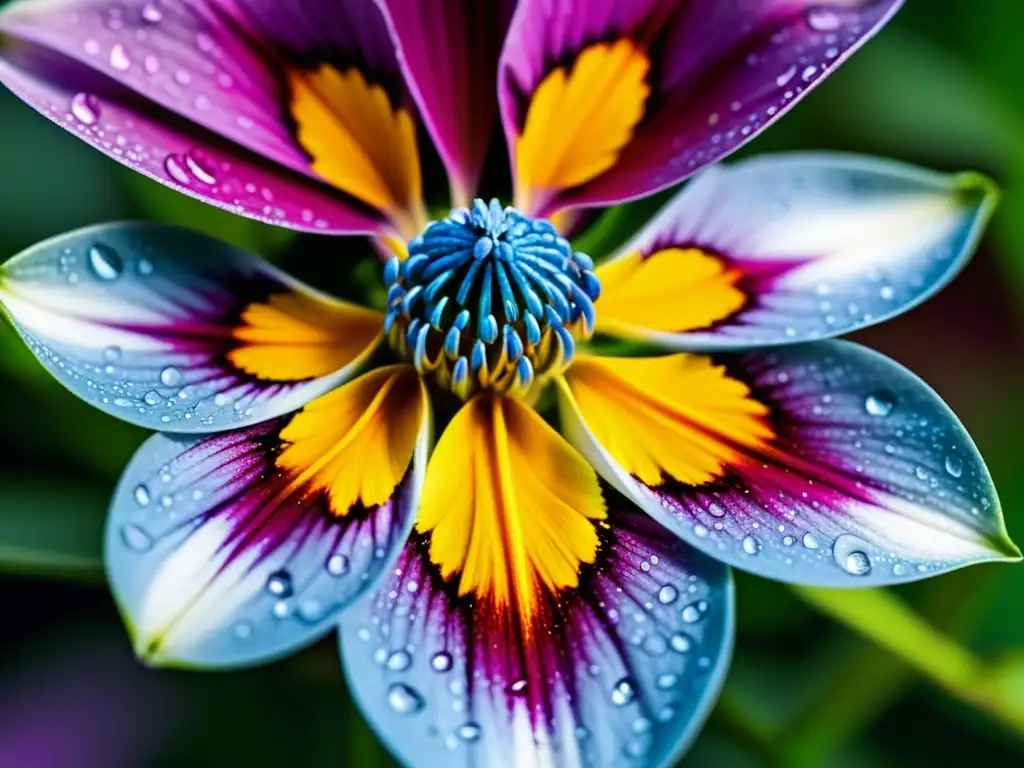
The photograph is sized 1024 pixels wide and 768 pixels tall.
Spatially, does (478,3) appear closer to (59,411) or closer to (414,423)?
(414,423)

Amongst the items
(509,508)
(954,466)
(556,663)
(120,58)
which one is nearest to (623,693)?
(556,663)

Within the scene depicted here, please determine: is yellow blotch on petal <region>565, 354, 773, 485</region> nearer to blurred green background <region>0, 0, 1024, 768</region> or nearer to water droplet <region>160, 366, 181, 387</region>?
blurred green background <region>0, 0, 1024, 768</region>

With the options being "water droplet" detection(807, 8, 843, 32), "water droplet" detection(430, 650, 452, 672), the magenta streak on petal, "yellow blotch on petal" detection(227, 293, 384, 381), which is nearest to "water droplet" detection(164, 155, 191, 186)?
the magenta streak on petal

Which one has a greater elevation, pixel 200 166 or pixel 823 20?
pixel 823 20

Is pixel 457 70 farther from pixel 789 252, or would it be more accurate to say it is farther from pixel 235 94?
pixel 789 252

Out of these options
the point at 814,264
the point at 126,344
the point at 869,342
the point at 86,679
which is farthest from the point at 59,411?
the point at 869,342

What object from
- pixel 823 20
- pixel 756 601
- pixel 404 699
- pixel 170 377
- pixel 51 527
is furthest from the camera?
pixel 756 601
